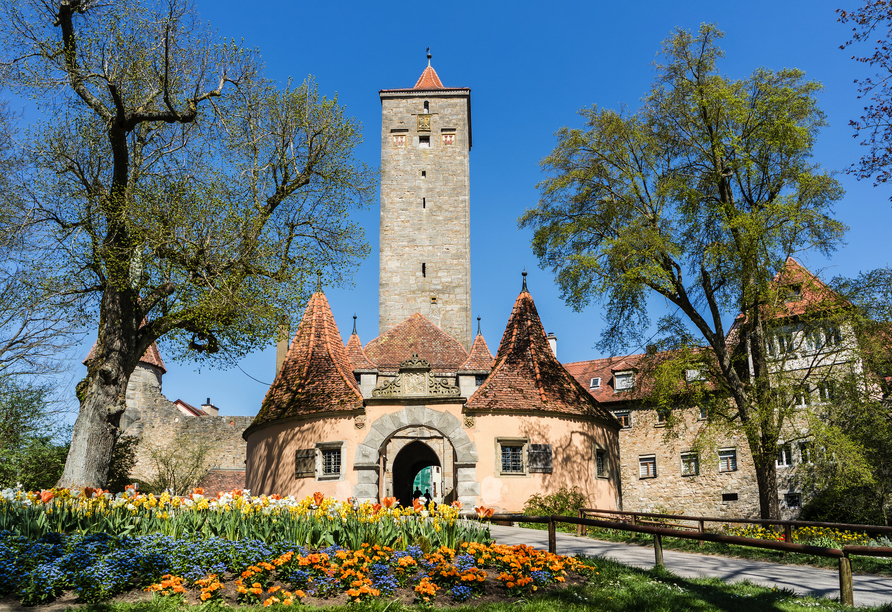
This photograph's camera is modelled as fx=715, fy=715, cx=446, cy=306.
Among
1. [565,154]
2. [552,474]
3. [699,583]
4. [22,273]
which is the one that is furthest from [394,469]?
[699,583]

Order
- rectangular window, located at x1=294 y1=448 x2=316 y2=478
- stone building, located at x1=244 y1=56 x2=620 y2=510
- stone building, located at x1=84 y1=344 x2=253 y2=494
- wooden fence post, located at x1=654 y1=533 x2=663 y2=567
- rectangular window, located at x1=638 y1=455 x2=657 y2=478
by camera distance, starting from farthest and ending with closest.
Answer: rectangular window, located at x1=638 y1=455 x2=657 y2=478
stone building, located at x1=84 y1=344 x2=253 y2=494
rectangular window, located at x1=294 y1=448 x2=316 y2=478
stone building, located at x1=244 y1=56 x2=620 y2=510
wooden fence post, located at x1=654 y1=533 x2=663 y2=567

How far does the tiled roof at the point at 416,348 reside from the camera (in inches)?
1038

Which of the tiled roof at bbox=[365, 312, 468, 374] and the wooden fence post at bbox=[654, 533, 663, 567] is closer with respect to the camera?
the wooden fence post at bbox=[654, 533, 663, 567]

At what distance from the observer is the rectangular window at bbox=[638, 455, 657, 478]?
1405 inches

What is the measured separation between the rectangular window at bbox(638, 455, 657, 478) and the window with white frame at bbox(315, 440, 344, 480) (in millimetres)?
21312

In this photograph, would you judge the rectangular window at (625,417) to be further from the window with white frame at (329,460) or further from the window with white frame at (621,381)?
the window with white frame at (329,460)

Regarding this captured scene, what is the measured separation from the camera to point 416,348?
1078 inches

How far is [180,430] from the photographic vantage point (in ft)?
109

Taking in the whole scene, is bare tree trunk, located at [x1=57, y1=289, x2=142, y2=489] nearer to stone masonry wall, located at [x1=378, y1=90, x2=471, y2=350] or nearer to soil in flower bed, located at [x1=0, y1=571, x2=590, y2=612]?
soil in flower bed, located at [x1=0, y1=571, x2=590, y2=612]

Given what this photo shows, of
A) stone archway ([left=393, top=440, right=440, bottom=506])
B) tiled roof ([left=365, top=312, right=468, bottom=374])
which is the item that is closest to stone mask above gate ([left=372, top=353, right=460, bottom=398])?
tiled roof ([left=365, top=312, right=468, bottom=374])

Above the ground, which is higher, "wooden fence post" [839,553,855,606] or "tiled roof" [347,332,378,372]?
"tiled roof" [347,332,378,372]

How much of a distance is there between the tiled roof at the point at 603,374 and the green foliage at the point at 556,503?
699 inches

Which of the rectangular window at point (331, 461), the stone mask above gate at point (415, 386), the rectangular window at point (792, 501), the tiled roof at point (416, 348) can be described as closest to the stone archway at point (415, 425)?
the stone mask above gate at point (415, 386)

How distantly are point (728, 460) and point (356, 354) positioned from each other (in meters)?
18.9
